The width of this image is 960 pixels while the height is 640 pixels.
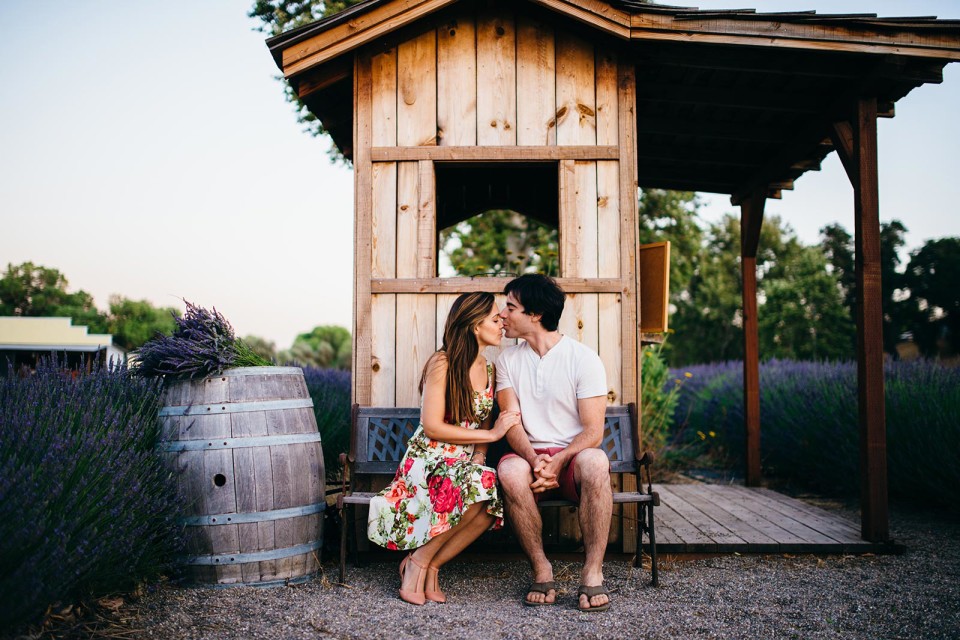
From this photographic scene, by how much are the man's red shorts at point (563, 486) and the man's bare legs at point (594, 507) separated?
0.06m

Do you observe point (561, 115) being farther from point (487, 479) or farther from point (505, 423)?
point (487, 479)

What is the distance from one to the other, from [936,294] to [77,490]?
29.0 m

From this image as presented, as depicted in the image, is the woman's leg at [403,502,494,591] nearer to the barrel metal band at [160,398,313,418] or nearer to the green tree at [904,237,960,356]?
the barrel metal band at [160,398,313,418]

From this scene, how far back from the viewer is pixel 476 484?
3318mm

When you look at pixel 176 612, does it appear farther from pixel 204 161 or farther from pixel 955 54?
pixel 204 161

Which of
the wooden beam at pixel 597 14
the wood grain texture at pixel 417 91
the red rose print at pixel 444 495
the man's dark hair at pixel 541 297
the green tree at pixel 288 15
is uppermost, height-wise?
the green tree at pixel 288 15

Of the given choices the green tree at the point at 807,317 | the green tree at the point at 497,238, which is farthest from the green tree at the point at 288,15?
the green tree at the point at 807,317

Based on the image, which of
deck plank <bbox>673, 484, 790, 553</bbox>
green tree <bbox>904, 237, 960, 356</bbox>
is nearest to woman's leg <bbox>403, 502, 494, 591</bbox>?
deck plank <bbox>673, 484, 790, 553</bbox>

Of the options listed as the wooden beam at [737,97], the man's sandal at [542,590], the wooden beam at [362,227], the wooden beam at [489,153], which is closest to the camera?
the man's sandal at [542,590]

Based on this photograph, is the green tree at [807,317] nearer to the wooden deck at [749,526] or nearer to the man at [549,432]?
the wooden deck at [749,526]

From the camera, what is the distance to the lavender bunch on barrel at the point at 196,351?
3520 mm

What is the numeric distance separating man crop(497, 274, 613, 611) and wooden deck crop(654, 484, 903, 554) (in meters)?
1.06

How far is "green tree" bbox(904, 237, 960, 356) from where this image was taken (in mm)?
24734

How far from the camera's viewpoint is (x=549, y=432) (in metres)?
3.67
